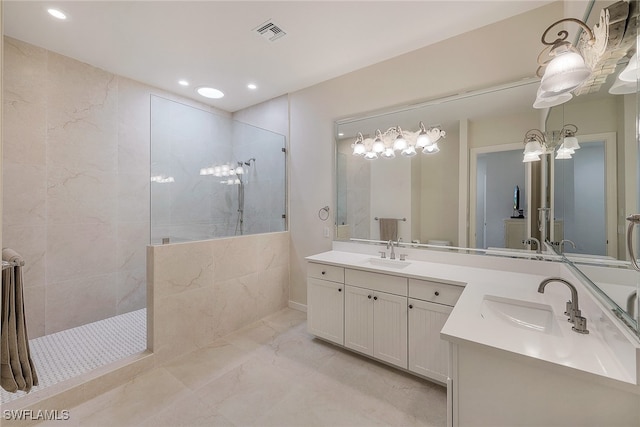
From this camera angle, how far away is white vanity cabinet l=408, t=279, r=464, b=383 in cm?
180

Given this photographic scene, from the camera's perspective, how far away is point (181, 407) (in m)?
1.72

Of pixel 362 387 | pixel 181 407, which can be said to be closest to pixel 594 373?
pixel 362 387

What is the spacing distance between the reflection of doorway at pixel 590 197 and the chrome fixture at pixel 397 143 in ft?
3.05

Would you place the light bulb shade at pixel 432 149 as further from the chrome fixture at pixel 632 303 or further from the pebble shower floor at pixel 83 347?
the pebble shower floor at pixel 83 347

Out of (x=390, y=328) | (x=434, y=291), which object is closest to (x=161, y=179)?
(x=390, y=328)

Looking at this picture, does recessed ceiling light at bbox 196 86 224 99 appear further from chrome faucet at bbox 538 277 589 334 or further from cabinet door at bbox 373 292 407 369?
chrome faucet at bbox 538 277 589 334

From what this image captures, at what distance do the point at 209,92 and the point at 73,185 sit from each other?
176 cm

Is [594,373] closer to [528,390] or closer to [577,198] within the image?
[528,390]

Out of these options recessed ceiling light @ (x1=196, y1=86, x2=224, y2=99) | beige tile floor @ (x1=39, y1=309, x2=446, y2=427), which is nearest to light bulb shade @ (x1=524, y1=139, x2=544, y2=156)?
beige tile floor @ (x1=39, y1=309, x2=446, y2=427)

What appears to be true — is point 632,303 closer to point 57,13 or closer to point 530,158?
point 530,158

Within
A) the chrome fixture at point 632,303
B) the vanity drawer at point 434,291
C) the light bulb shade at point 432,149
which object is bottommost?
the vanity drawer at point 434,291

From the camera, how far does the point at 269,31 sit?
2.17m

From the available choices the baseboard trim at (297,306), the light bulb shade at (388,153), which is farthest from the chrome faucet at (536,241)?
the baseboard trim at (297,306)

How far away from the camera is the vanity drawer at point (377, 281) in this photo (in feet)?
6.52
